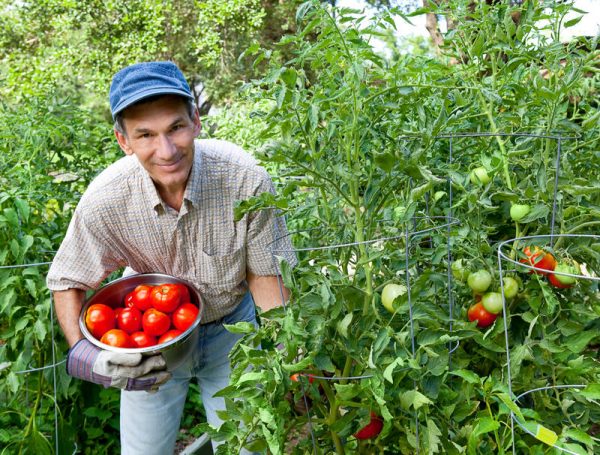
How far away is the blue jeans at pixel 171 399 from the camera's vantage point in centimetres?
178

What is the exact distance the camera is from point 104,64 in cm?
813

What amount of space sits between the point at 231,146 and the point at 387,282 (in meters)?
0.80

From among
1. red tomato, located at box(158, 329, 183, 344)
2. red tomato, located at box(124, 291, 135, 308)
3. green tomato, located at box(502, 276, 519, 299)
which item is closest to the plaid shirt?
red tomato, located at box(124, 291, 135, 308)

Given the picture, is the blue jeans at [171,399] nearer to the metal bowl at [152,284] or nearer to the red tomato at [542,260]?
the metal bowl at [152,284]

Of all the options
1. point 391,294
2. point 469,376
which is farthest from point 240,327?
point 469,376

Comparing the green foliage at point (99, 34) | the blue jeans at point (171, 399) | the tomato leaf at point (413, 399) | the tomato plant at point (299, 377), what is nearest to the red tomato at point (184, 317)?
the blue jeans at point (171, 399)

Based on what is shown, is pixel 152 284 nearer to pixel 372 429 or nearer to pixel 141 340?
pixel 141 340

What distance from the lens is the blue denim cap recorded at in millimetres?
1471

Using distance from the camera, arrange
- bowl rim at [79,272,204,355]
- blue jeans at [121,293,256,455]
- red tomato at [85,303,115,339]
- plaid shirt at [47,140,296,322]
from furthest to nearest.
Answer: blue jeans at [121,293,256,455] < plaid shirt at [47,140,296,322] < red tomato at [85,303,115,339] < bowl rim at [79,272,204,355]

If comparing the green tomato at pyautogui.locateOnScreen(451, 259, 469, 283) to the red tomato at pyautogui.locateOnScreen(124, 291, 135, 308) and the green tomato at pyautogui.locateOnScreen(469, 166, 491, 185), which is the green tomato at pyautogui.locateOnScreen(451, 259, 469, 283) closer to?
the green tomato at pyautogui.locateOnScreen(469, 166, 491, 185)

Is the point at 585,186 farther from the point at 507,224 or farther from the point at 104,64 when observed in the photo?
the point at 104,64

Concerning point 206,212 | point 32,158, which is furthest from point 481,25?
point 32,158

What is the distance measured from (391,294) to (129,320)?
802 millimetres

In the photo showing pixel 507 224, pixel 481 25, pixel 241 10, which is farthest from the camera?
pixel 241 10
